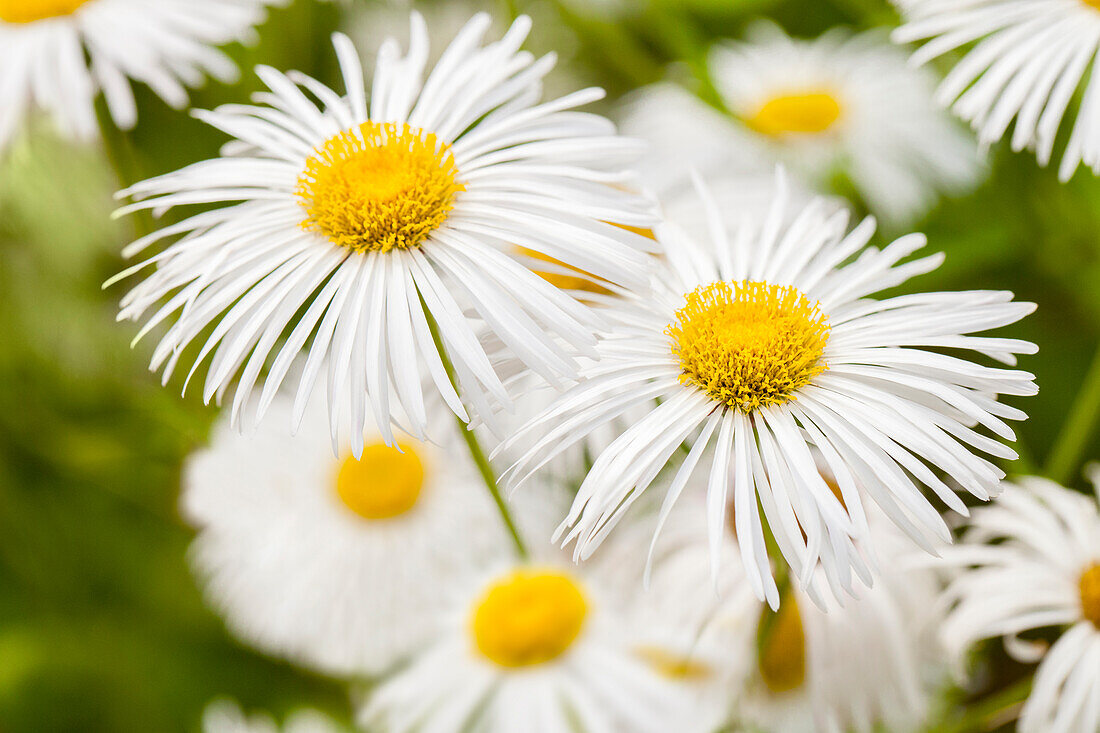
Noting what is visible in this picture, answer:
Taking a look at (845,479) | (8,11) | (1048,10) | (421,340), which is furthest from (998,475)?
(8,11)

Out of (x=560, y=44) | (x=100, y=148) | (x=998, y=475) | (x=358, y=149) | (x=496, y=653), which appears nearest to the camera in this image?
(x=998, y=475)

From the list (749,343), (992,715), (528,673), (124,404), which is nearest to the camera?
(749,343)

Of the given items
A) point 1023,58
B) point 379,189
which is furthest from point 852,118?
point 379,189

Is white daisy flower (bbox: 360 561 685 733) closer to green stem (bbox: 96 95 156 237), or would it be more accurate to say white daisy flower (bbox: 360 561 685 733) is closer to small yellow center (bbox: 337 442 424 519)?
small yellow center (bbox: 337 442 424 519)

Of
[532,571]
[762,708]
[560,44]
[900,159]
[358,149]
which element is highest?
[560,44]

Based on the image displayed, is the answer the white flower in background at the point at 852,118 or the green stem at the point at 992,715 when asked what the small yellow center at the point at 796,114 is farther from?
the green stem at the point at 992,715

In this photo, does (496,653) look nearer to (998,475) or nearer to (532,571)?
(532,571)

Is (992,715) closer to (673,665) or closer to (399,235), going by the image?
(673,665)

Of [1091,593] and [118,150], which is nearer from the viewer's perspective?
[1091,593]
